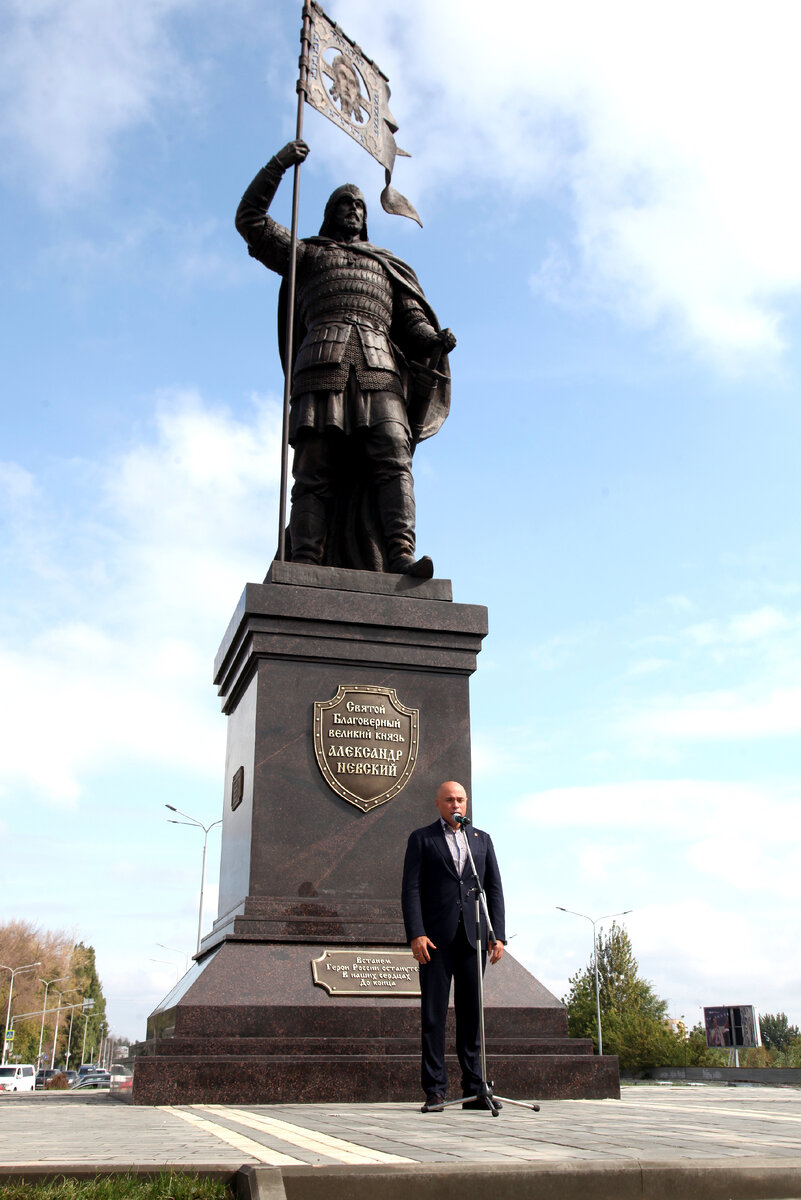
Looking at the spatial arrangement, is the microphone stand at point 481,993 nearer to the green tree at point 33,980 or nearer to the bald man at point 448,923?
the bald man at point 448,923

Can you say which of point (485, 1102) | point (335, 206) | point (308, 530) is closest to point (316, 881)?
point (485, 1102)

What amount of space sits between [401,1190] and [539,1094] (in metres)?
3.77

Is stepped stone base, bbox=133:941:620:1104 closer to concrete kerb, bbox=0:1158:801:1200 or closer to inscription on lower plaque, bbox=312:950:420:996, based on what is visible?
inscription on lower plaque, bbox=312:950:420:996

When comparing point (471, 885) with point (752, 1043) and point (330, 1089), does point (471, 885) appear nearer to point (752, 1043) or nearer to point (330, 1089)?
point (330, 1089)

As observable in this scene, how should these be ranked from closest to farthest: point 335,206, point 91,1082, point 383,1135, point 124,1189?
point 124,1189
point 383,1135
point 335,206
point 91,1082

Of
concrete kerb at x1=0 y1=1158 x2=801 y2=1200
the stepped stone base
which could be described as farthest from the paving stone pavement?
the stepped stone base

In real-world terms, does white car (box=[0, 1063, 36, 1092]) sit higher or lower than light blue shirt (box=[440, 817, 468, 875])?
lower

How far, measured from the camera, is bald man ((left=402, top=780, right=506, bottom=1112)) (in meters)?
5.38

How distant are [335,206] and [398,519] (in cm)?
315

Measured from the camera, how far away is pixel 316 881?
289 inches

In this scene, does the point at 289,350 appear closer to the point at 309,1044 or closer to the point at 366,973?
the point at 366,973

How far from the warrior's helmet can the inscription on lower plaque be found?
6429mm

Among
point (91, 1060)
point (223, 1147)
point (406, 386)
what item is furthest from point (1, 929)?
point (223, 1147)

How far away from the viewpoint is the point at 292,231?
9.58 m
